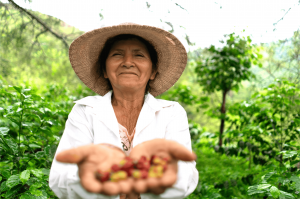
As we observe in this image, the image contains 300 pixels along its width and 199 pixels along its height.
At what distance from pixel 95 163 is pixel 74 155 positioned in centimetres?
10

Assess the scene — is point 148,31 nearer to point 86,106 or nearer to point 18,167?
point 86,106

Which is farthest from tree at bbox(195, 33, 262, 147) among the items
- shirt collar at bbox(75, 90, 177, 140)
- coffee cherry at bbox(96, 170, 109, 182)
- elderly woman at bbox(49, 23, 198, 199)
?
→ coffee cherry at bbox(96, 170, 109, 182)

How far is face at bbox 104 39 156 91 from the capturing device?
1388 mm

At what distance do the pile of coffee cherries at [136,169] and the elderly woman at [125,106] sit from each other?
7 centimetres

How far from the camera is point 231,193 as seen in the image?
6.98 ft

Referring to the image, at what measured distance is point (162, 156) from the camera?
86 cm

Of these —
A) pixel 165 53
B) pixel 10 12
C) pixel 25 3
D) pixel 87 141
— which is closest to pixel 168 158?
pixel 87 141

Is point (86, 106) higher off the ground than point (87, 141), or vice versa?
point (86, 106)

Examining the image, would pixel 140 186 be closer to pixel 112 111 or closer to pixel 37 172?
pixel 112 111

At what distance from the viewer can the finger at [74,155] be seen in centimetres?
73

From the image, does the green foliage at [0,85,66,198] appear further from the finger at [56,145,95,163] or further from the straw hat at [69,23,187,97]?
the finger at [56,145,95,163]

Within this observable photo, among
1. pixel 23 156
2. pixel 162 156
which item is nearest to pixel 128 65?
pixel 162 156

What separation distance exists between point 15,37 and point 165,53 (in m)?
2.64

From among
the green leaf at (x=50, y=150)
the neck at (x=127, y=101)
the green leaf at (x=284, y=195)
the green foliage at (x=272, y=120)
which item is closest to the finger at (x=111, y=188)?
the neck at (x=127, y=101)
